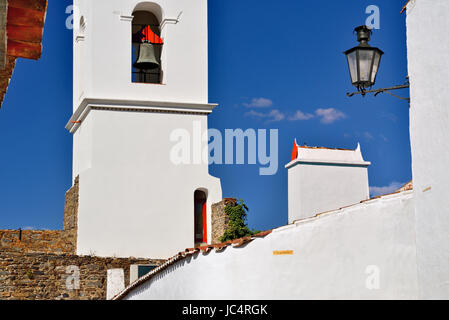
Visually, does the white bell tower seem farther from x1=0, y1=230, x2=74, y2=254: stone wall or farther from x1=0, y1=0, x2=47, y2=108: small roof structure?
x1=0, y1=0, x2=47, y2=108: small roof structure

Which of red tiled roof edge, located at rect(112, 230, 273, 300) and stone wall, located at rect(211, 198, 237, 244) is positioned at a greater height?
stone wall, located at rect(211, 198, 237, 244)

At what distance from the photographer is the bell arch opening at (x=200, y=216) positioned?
18.1m

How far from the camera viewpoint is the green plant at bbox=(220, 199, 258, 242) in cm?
1628

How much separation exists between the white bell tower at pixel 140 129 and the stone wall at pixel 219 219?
0.32m

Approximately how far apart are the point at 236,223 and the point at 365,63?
9.57 metres

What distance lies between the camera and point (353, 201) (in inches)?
433

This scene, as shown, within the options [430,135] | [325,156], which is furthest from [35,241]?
[430,135]

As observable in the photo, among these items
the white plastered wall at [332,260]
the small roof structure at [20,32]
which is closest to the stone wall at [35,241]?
the white plastered wall at [332,260]

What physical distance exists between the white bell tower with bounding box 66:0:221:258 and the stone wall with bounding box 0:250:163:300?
A: 1.04m

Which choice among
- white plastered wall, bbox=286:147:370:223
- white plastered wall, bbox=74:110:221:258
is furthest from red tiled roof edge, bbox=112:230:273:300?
white plastered wall, bbox=74:110:221:258

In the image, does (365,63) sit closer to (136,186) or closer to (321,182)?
(321,182)

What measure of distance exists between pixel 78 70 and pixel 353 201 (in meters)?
10.2
